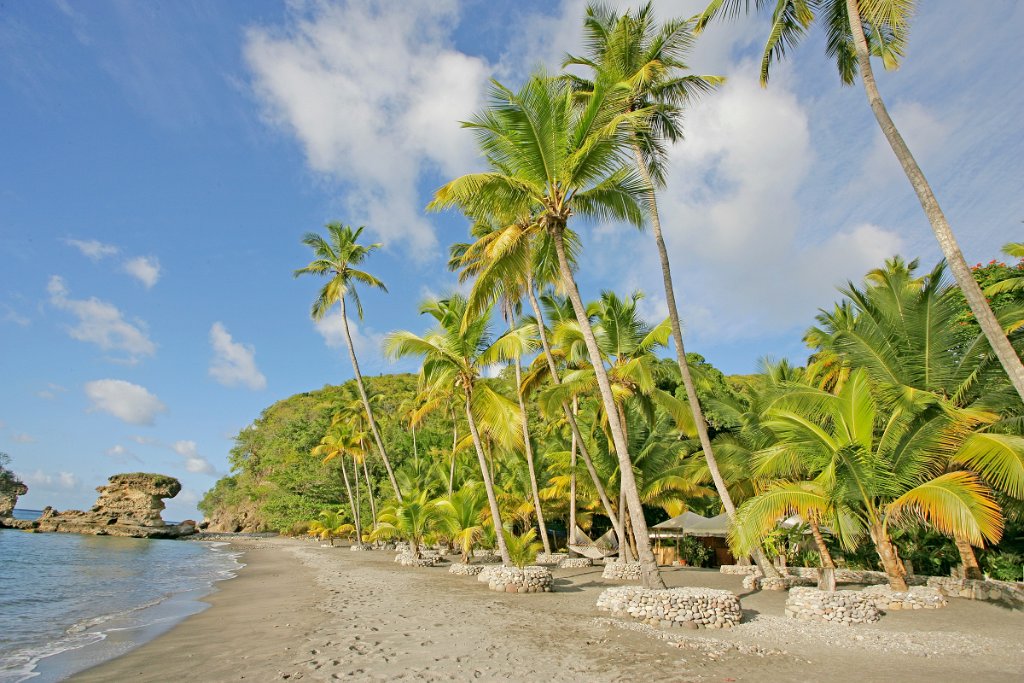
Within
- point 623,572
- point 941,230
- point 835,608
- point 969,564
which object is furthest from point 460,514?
point 941,230

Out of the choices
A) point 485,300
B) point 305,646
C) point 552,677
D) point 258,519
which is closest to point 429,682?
point 552,677

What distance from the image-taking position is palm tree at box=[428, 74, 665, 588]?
9.66 metres

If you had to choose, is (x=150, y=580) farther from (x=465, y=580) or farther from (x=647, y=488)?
(x=647, y=488)

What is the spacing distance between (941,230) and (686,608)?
22.0 feet

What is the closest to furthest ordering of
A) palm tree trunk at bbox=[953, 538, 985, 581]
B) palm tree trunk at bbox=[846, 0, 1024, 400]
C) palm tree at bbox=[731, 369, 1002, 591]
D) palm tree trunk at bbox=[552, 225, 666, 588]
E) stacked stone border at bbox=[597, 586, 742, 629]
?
palm tree trunk at bbox=[846, 0, 1024, 400]
stacked stone border at bbox=[597, 586, 742, 629]
palm tree trunk at bbox=[552, 225, 666, 588]
palm tree at bbox=[731, 369, 1002, 591]
palm tree trunk at bbox=[953, 538, 985, 581]

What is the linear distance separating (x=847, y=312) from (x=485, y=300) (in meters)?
17.3

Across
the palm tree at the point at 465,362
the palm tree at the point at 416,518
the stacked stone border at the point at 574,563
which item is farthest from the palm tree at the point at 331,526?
A: the palm tree at the point at 465,362

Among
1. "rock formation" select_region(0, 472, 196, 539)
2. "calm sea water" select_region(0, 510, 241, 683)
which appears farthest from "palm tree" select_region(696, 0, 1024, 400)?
"rock formation" select_region(0, 472, 196, 539)

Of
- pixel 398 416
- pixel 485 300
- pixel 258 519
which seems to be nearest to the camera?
pixel 485 300

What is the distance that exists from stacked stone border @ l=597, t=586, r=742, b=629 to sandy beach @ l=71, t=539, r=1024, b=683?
0.94ft

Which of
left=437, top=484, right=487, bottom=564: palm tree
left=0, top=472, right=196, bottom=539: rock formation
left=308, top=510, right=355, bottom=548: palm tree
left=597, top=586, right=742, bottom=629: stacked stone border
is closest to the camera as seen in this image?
left=597, top=586, right=742, bottom=629: stacked stone border

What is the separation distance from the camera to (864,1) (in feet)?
28.7

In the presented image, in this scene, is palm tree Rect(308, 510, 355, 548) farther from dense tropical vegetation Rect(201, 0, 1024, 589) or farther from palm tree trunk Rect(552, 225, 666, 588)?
palm tree trunk Rect(552, 225, 666, 588)

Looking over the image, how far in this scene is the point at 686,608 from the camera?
848 cm
